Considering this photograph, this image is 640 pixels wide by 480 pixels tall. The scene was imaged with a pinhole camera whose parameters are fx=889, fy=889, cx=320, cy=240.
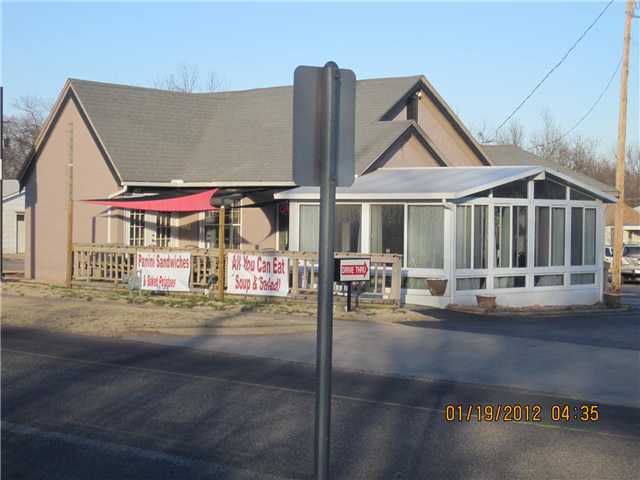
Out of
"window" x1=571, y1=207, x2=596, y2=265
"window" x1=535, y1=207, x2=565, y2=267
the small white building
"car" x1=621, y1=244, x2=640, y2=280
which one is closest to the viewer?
"window" x1=535, y1=207, x2=565, y2=267

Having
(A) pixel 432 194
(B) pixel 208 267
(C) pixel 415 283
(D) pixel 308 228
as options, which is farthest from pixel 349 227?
(B) pixel 208 267

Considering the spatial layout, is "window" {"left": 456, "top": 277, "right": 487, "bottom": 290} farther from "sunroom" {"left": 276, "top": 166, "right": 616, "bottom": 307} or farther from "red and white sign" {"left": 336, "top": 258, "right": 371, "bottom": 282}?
"red and white sign" {"left": 336, "top": 258, "right": 371, "bottom": 282}

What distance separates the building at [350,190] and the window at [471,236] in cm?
4

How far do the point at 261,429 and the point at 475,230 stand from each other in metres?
14.9

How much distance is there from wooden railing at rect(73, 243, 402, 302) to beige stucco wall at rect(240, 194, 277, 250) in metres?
3.59

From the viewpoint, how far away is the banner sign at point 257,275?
22.0 meters

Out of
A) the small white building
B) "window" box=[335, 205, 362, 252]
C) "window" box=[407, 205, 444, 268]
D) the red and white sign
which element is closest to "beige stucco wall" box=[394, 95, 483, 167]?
"window" box=[335, 205, 362, 252]

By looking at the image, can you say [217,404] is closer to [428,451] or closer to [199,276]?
[428,451]

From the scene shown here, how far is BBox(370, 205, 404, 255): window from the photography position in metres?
23.4

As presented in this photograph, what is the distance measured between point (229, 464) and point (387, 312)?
1255 centimetres

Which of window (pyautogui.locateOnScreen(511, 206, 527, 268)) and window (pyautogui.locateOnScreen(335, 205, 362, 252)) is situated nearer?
window (pyautogui.locateOnScreen(511, 206, 527, 268))

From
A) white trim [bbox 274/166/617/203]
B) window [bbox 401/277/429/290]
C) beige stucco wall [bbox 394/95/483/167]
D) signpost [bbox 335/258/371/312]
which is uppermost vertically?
beige stucco wall [bbox 394/95/483/167]

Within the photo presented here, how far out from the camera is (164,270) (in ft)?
78.1
